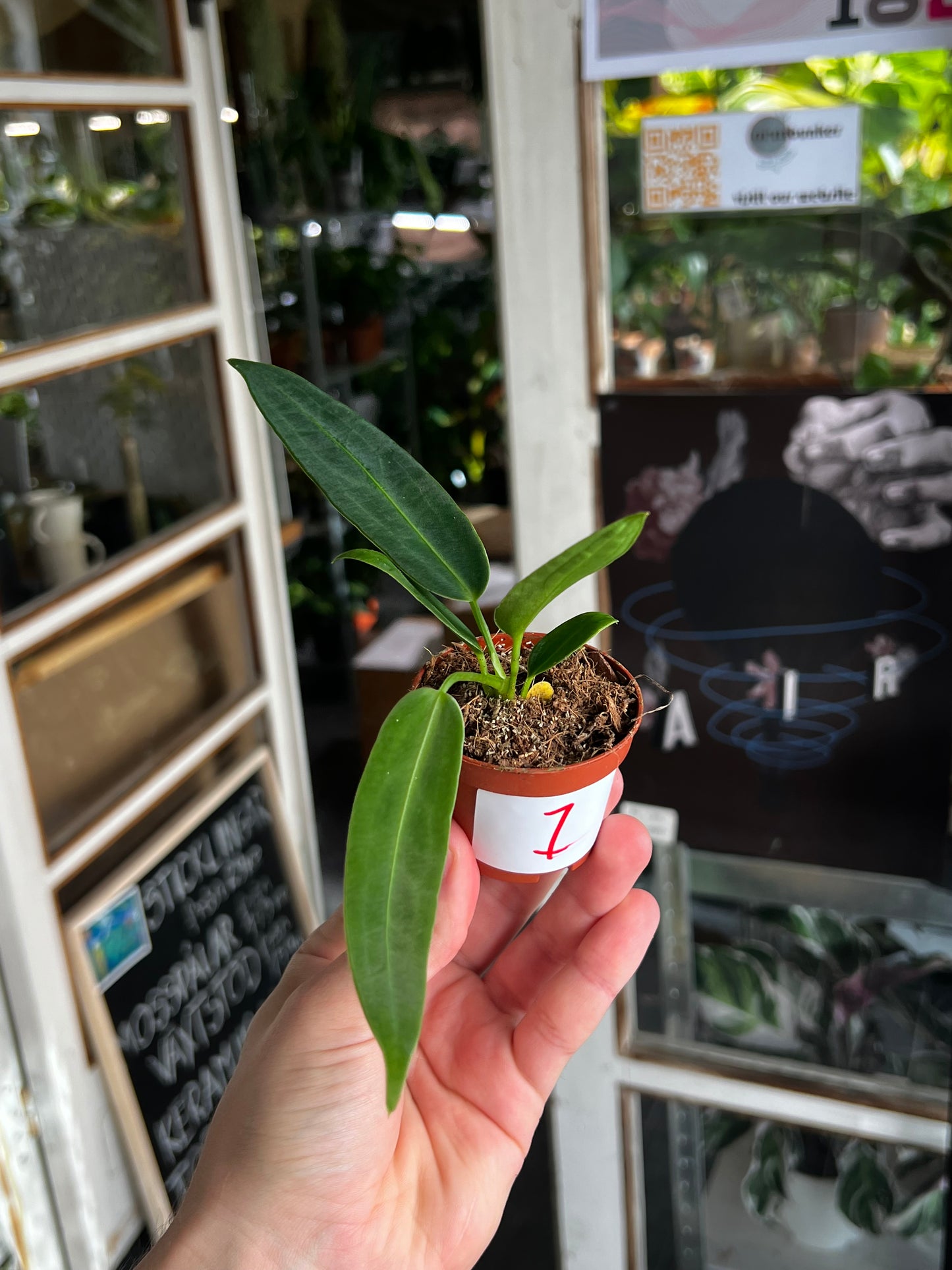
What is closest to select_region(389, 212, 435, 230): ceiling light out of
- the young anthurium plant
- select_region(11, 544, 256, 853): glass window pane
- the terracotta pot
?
the terracotta pot

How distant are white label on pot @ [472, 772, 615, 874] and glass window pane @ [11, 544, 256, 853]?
2.96 feet

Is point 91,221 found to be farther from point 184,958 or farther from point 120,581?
point 184,958

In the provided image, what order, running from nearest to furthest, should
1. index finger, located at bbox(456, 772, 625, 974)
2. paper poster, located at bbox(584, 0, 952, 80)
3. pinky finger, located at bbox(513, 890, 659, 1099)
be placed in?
pinky finger, located at bbox(513, 890, 659, 1099) < index finger, located at bbox(456, 772, 625, 974) < paper poster, located at bbox(584, 0, 952, 80)

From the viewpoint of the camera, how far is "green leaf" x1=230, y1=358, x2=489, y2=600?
0.69 metres

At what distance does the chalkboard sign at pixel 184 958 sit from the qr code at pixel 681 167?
1191 millimetres

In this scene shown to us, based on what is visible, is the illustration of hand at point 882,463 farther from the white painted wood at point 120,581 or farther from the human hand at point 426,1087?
the white painted wood at point 120,581

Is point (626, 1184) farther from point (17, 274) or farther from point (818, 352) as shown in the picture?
point (17, 274)

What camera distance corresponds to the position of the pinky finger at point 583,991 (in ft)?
2.99

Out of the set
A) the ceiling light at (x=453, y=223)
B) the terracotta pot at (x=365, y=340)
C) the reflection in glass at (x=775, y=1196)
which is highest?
the ceiling light at (x=453, y=223)

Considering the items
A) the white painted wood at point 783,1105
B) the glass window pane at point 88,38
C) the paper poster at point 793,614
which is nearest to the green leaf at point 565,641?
the paper poster at point 793,614

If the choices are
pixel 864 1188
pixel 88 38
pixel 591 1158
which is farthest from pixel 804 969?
pixel 88 38

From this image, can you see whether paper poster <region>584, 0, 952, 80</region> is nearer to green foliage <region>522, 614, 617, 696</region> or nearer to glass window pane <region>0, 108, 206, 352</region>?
glass window pane <region>0, 108, 206, 352</region>

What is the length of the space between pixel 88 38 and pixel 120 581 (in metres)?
0.78

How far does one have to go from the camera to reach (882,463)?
55.8 inches
